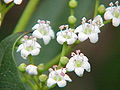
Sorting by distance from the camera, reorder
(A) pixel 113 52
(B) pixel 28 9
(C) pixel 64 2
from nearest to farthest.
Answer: (B) pixel 28 9 < (C) pixel 64 2 < (A) pixel 113 52

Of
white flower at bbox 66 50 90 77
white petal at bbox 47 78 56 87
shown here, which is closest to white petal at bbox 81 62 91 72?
white flower at bbox 66 50 90 77

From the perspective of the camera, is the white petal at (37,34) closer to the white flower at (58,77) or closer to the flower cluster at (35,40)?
the flower cluster at (35,40)

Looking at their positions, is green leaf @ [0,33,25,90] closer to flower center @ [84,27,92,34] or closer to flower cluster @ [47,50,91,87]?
flower cluster @ [47,50,91,87]

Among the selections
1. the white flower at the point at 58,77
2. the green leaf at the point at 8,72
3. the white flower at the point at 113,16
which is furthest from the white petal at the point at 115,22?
the green leaf at the point at 8,72

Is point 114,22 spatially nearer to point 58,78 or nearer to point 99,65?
point 58,78

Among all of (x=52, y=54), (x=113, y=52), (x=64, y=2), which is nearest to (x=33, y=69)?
(x=52, y=54)

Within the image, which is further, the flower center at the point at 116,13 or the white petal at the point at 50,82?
the flower center at the point at 116,13

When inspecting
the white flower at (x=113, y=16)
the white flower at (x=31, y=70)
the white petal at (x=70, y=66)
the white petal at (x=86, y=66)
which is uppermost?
the white flower at (x=113, y=16)

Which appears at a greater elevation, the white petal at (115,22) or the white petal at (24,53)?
the white petal at (115,22)
